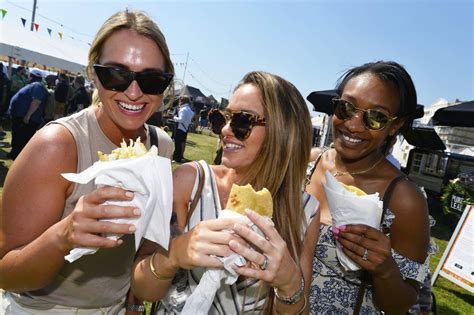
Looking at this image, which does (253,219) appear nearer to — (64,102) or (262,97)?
(262,97)

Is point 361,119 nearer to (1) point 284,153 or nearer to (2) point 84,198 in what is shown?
(1) point 284,153

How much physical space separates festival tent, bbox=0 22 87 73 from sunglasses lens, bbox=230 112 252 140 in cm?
1220

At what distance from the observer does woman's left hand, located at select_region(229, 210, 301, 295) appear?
145 centimetres

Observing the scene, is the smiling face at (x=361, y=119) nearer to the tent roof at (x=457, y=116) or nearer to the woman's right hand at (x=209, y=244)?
the woman's right hand at (x=209, y=244)

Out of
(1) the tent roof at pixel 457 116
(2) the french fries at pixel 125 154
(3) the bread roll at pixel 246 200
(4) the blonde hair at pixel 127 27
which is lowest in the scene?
(3) the bread roll at pixel 246 200

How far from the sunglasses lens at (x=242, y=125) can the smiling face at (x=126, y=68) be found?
53cm

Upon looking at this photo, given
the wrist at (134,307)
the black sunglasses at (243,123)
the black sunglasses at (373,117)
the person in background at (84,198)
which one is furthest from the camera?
the black sunglasses at (373,117)

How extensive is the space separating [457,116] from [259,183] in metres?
5.16

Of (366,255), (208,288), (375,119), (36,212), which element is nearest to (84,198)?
(36,212)

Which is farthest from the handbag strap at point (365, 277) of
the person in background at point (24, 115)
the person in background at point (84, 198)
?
the person in background at point (24, 115)

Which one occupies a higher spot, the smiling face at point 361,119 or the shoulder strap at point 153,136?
the smiling face at point 361,119

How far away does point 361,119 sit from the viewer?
252 cm

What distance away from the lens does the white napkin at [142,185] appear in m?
1.43

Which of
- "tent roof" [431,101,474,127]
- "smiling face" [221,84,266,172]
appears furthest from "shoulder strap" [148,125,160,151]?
"tent roof" [431,101,474,127]
